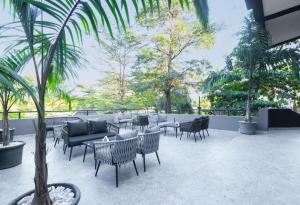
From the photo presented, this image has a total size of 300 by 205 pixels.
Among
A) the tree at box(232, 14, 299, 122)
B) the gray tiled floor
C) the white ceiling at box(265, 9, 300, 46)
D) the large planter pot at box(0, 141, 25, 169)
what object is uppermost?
the white ceiling at box(265, 9, 300, 46)

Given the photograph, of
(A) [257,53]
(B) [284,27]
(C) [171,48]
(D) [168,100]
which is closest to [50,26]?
(A) [257,53]

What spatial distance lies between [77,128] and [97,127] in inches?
21.3

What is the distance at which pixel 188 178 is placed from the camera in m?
2.88

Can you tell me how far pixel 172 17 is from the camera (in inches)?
371

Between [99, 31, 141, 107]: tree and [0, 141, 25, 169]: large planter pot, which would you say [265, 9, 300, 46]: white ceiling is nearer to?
[0, 141, 25, 169]: large planter pot

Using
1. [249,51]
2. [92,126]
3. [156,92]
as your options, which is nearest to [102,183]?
[92,126]

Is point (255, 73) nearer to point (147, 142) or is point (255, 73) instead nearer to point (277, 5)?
point (277, 5)

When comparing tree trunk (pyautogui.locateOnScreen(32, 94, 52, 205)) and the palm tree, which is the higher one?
the palm tree

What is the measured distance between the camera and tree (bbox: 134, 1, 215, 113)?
922 cm

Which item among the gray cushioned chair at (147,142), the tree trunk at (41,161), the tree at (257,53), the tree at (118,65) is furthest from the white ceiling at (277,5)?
the tree at (118,65)

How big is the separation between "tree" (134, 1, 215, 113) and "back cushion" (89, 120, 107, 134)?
16.3 ft

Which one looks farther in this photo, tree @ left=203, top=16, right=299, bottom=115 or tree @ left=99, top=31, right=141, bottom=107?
tree @ left=99, top=31, right=141, bottom=107

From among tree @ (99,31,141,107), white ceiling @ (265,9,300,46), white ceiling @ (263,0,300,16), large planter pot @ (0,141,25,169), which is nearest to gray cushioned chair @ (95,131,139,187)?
large planter pot @ (0,141,25,169)

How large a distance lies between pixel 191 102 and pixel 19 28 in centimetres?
933
